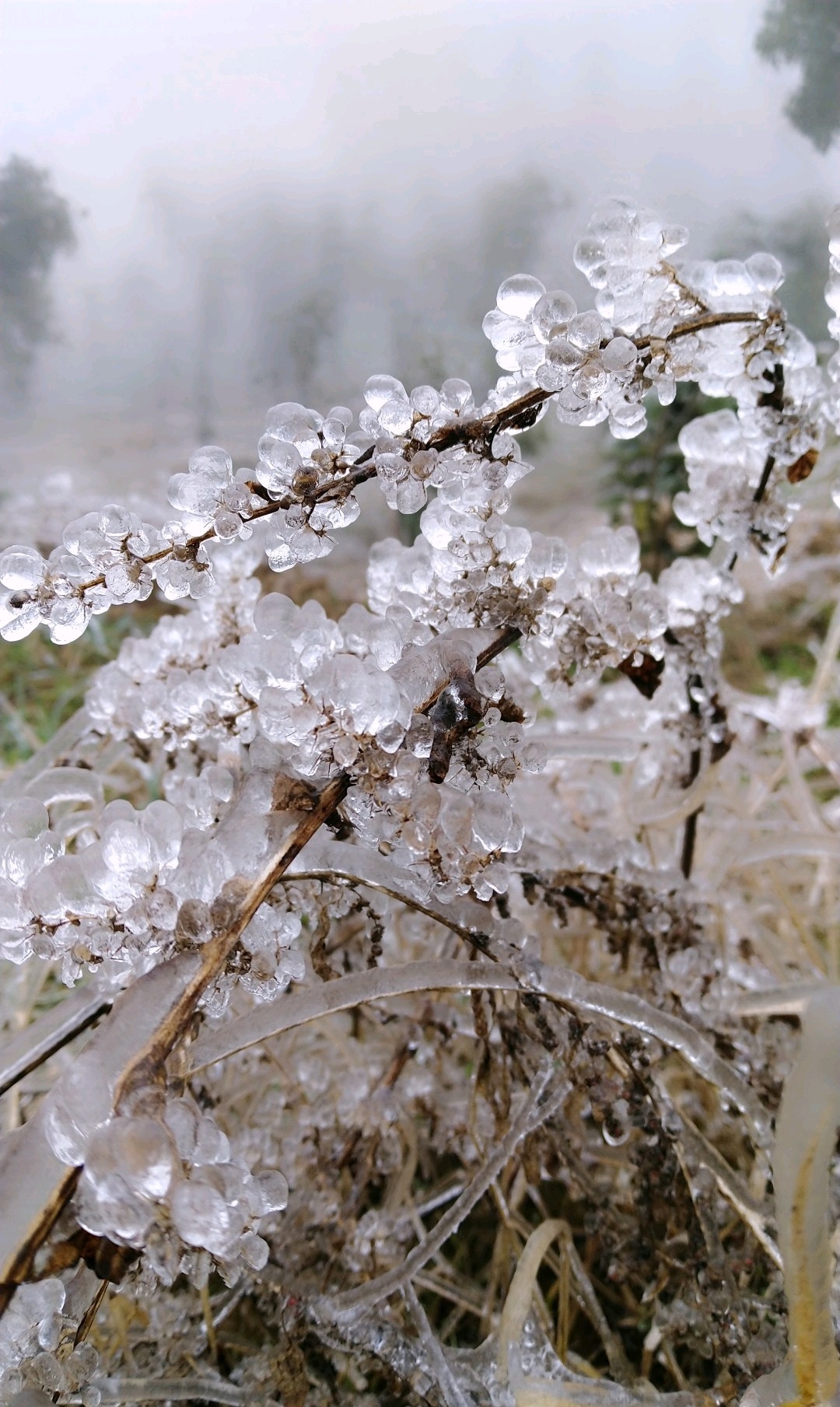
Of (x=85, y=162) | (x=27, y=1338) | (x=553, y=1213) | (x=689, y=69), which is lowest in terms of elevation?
(x=27, y=1338)

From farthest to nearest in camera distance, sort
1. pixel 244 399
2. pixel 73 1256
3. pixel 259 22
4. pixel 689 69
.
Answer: pixel 244 399 → pixel 689 69 → pixel 259 22 → pixel 73 1256

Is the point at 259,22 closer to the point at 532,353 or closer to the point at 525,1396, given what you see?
the point at 532,353

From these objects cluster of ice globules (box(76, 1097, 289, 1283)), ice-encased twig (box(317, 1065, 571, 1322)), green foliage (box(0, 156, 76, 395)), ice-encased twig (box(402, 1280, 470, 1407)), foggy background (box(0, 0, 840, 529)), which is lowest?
cluster of ice globules (box(76, 1097, 289, 1283))

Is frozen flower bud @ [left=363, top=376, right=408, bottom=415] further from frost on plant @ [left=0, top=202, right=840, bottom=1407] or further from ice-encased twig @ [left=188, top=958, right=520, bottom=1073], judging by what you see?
ice-encased twig @ [left=188, top=958, right=520, bottom=1073]

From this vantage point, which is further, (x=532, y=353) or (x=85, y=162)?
(x=85, y=162)

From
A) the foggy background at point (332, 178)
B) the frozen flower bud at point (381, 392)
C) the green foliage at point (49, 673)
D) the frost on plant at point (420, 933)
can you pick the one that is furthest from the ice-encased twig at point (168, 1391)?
the foggy background at point (332, 178)

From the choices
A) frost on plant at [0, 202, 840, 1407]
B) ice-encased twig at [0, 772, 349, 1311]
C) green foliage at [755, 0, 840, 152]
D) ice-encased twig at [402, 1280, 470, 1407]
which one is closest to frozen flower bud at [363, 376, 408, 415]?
frost on plant at [0, 202, 840, 1407]

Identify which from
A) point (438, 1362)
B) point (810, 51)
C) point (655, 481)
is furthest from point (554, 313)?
point (655, 481)

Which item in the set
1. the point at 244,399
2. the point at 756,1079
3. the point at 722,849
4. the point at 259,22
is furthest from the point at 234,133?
the point at 756,1079
